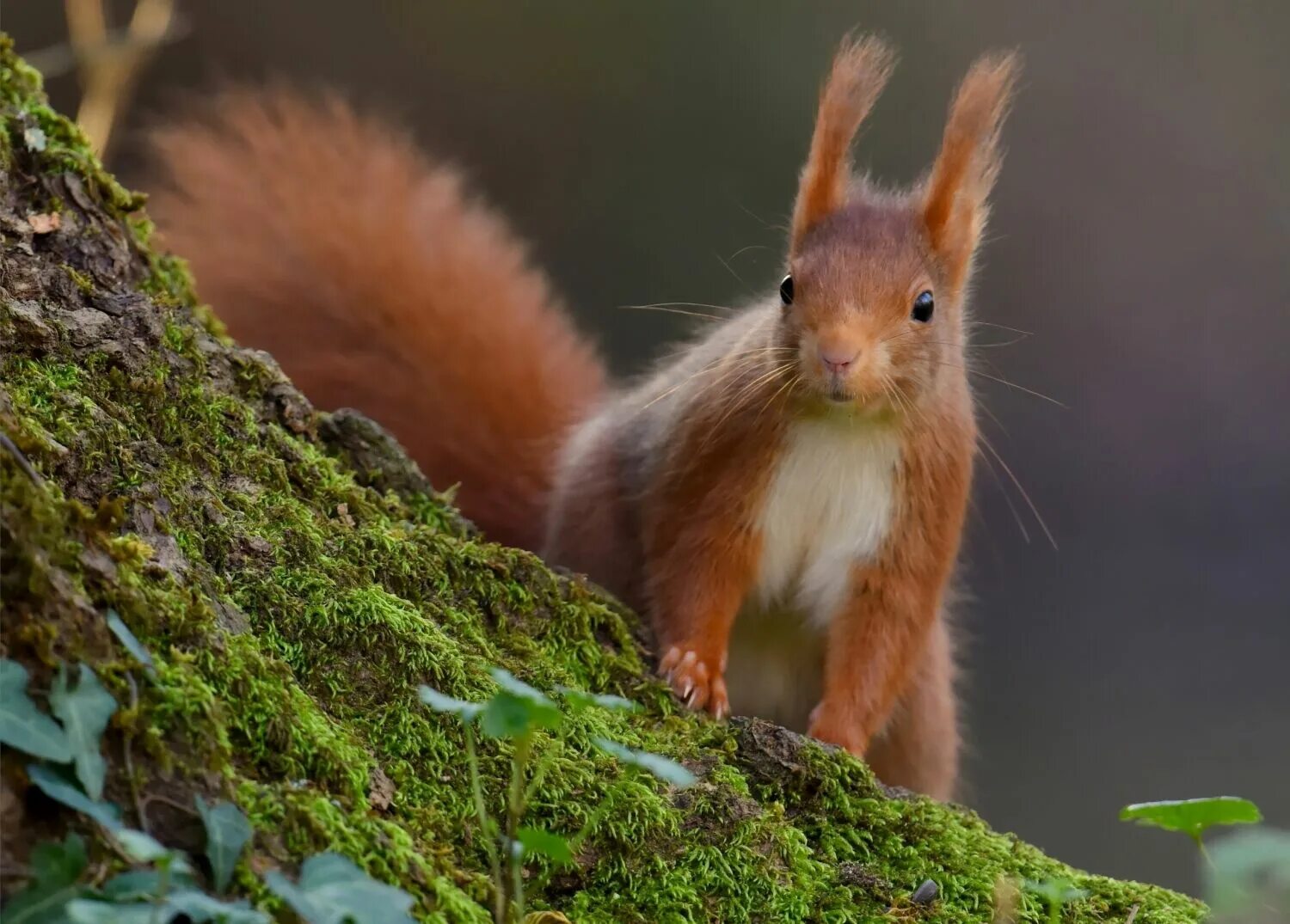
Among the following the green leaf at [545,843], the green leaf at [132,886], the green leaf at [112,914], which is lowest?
the green leaf at [112,914]

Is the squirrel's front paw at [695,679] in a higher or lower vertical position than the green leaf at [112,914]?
higher

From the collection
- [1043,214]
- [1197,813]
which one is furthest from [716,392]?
[1043,214]

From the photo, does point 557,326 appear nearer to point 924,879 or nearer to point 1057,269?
point 924,879

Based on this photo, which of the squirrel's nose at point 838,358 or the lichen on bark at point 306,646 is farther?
the squirrel's nose at point 838,358

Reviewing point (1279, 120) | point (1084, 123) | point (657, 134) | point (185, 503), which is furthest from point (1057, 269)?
point (185, 503)

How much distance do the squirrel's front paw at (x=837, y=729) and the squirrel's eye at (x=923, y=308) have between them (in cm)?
→ 43

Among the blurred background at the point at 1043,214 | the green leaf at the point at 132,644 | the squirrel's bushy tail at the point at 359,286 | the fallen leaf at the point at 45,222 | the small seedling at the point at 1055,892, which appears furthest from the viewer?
the blurred background at the point at 1043,214

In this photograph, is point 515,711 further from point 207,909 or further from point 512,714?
point 207,909

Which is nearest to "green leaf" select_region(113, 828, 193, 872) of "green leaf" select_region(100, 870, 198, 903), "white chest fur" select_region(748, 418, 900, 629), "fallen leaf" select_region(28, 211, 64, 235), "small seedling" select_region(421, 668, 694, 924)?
"green leaf" select_region(100, 870, 198, 903)

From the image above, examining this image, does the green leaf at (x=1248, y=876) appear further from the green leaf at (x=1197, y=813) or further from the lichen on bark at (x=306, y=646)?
the lichen on bark at (x=306, y=646)

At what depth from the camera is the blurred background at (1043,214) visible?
330 centimetres

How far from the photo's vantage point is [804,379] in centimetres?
136

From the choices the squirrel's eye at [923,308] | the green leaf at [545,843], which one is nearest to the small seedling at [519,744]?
the green leaf at [545,843]

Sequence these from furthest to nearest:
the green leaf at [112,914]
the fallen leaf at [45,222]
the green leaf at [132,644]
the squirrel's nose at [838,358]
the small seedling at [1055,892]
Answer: the squirrel's nose at [838,358] → the fallen leaf at [45,222] → the small seedling at [1055,892] → the green leaf at [132,644] → the green leaf at [112,914]
